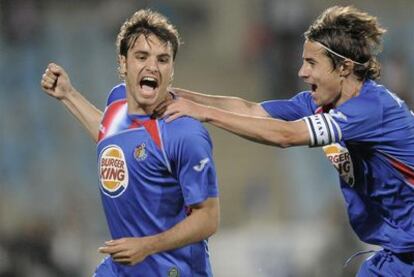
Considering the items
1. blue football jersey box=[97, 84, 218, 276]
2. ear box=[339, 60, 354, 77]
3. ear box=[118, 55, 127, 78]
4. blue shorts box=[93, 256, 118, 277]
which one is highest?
ear box=[118, 55, 127, 78]

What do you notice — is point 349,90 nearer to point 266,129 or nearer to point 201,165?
point 266,129

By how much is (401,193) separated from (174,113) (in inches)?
49.6

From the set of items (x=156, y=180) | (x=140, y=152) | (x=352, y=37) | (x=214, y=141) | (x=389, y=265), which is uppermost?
(x=352, y=37)

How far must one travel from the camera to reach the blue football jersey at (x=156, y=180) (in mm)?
4641

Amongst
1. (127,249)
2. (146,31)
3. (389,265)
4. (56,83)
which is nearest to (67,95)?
(56,83)

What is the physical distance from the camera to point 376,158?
5137 mm

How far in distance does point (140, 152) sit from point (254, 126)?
607mm

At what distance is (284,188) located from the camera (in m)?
11.4

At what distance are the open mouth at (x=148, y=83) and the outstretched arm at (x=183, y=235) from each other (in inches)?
24.3

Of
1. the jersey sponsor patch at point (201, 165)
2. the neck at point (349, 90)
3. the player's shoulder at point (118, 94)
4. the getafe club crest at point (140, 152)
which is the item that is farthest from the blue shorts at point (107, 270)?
the neck at point (349, 90)

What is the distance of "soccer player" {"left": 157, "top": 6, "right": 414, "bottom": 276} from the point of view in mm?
5035

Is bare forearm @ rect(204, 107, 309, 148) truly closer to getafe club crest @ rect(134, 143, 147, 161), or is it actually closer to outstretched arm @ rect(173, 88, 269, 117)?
getafe club crest @ rect(134, 143, 147, 161)

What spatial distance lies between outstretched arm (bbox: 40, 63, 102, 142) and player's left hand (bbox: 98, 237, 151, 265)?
3.49ft

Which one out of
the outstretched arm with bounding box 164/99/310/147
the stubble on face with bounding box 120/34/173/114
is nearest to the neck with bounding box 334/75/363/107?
the outstretched arm with bounding box 164/99/310/147
